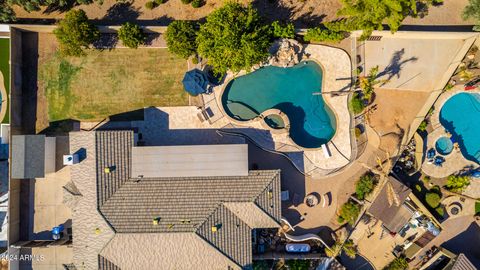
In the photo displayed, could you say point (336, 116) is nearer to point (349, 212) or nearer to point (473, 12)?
point (349, 212)

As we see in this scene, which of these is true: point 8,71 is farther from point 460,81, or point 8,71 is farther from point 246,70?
point 460,81

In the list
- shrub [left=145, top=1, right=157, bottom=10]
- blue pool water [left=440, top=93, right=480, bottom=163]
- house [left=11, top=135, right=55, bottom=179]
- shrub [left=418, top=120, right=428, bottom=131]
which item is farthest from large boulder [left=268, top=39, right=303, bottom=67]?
house [left=11, top=135, right=55, bottom=179]

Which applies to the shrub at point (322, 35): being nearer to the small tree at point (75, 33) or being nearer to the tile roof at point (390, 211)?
the tile roof at point (390, 211)

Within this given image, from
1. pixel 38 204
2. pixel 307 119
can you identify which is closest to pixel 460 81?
pixel 307 119

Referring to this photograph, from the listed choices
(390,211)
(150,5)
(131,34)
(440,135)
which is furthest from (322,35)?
(390,211)

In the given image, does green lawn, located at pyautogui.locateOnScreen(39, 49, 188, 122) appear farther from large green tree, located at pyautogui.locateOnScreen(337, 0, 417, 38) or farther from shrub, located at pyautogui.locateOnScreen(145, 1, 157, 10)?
large green tree, located at pyautogui.locateOnScreen(337, 0, 417, 38)

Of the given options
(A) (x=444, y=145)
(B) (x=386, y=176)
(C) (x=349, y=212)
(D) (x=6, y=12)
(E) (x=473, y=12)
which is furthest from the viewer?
(A) (x=444, y=145)

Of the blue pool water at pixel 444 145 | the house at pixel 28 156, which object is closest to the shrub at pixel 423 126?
the blue pool water at pixel 444 145
